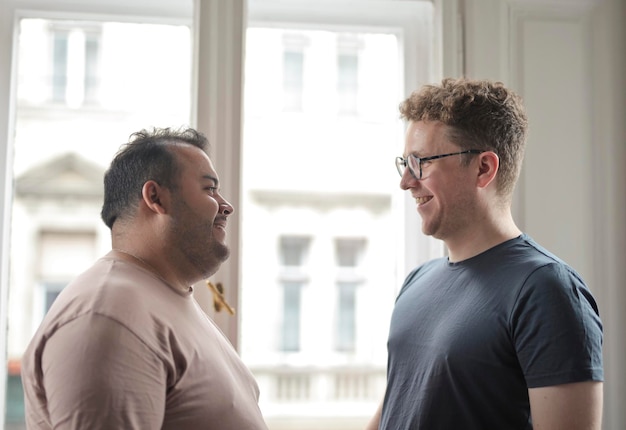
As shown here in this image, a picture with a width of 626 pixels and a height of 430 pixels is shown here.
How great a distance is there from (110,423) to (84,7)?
1249 millimetres

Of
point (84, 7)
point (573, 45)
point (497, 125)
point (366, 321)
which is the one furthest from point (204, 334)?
point (366, 321)

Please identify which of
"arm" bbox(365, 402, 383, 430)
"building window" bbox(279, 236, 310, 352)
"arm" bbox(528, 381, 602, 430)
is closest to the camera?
"arm" bbox(528, 381, 602, 430)

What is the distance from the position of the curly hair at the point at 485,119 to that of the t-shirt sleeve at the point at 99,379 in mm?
720

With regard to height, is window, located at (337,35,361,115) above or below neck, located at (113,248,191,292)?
above

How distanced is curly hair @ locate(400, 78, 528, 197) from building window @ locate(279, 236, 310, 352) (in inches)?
382

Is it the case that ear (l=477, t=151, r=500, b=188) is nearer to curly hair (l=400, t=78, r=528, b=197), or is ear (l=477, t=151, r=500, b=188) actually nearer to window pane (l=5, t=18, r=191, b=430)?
curly hair (l=400, t=78, r=528, b=197)

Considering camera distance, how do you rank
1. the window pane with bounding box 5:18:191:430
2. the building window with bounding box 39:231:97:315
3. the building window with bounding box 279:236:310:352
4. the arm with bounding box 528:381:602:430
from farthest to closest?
the building window with bounding box 279:236:310:352 < the building window with bounding box 39:231:97:315 < the window pane with bounding box 5:18:191:430 < the arm with bounding box 528:381:602:430

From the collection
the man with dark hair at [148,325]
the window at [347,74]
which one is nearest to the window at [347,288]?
the window at [347,74]

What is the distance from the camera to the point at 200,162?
1.34 metres

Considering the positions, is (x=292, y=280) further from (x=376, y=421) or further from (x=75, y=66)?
(x=376, y=421)

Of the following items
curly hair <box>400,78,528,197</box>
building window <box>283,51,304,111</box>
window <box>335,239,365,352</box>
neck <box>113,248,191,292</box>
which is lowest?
window <box>335,239,365,352</box>

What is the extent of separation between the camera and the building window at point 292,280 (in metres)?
11.1

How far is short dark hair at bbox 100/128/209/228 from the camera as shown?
1.26 metres

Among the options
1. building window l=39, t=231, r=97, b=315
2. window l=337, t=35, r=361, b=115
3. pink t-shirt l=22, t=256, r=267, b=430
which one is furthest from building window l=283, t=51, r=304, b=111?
pink t-shirt l=22, t=256, r=267, b=430
